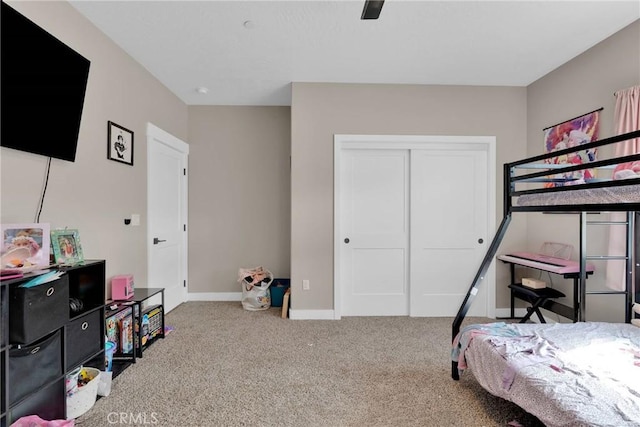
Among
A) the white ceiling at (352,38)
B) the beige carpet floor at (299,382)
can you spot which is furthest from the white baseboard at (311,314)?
the white ceiling at (352,38)

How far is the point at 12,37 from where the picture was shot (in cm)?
152

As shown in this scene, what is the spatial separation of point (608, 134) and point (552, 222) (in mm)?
Result: 960

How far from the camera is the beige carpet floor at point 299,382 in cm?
171

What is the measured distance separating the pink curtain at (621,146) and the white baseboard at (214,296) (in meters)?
3.88

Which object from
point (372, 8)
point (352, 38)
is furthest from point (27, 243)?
point (352, 38)

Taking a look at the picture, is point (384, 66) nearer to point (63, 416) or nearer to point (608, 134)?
point (608, 134)

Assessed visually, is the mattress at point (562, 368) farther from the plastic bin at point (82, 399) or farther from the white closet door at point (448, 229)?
the plastic bin at point (82, 399)

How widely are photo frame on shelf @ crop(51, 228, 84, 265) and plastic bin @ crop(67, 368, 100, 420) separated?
0.75m

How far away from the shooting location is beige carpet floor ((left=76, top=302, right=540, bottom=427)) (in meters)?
1.71

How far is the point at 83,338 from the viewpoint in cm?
177

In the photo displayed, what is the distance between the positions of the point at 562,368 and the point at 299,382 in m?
1.57

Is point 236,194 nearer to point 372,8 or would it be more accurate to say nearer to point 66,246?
point 66,246

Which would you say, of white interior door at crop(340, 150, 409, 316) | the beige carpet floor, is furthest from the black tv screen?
white interior door at crop(340, 150, 409, 316)

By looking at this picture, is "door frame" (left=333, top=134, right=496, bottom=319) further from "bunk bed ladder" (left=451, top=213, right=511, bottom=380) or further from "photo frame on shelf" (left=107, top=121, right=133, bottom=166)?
"photo frame on shelf" (left=107, top=121, right=133, bottom=166)
